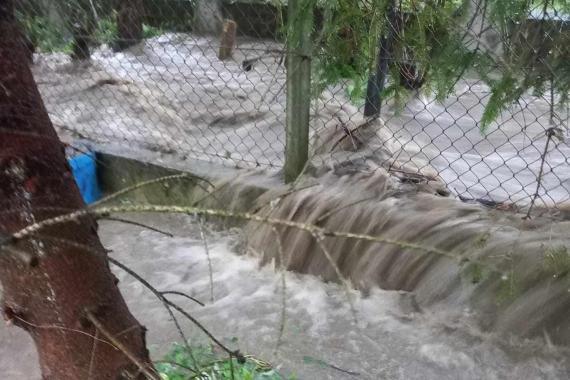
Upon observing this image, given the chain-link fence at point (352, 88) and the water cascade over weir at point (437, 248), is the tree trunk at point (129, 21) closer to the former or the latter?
the chain-link fence at point (352, 88)

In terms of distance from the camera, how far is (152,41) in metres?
5.86

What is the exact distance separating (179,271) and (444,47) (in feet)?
6.82

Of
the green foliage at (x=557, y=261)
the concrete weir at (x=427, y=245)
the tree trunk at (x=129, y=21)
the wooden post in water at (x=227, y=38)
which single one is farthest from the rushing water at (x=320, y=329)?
the tree trunk at (x=129, y=21)

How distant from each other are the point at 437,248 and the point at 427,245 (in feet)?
0.50

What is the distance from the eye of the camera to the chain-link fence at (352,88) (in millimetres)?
1585

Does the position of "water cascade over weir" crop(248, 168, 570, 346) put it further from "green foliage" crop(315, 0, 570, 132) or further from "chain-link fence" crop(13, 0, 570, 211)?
"green foliage" crop(315, 0, 570, 132)

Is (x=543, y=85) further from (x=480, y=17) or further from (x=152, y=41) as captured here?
(x=152, y=41)

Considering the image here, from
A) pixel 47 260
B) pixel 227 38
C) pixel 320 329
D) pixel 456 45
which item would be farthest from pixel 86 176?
pixel 456 45

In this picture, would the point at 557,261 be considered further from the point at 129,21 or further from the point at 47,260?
the point at 129,21

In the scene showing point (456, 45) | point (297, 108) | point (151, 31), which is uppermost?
point (151, 31)

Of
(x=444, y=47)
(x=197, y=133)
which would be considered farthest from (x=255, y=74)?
(x=444, y=47)

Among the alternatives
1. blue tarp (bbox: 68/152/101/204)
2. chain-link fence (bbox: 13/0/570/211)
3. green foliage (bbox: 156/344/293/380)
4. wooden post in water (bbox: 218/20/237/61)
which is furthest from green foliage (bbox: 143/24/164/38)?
green foliage (bbox: 156/344/293/380)

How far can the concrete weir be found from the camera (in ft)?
7.41

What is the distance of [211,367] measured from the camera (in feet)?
6.53
